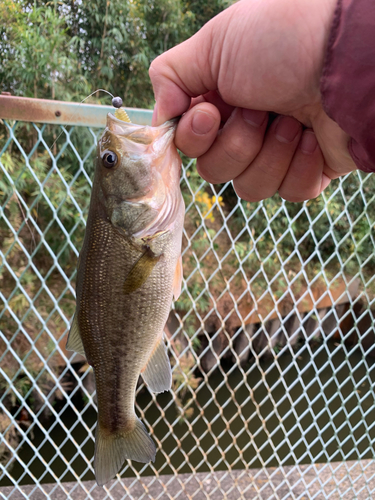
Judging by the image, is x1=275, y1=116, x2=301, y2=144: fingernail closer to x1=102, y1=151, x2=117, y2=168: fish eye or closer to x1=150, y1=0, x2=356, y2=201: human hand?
x1=150, y1=0, x2=356, y2=201: human hand

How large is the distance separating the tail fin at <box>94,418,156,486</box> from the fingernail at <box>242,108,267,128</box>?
976 millimetres

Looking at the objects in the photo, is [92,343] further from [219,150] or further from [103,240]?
[219,150]

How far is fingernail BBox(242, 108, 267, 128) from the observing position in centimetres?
115

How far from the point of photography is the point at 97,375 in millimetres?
1169

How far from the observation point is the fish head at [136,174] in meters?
1.07

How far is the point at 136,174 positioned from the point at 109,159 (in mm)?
83

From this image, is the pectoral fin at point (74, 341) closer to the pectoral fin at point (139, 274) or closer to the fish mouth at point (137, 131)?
the pectoral fin at point (139, 274)

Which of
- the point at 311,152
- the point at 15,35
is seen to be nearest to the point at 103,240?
the point at 311,152

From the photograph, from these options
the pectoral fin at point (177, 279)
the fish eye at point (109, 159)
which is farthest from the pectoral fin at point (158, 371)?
the fish eye at point (109, 159)

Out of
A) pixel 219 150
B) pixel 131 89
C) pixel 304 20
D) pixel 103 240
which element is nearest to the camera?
pixel 304 20

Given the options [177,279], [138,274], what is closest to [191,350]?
[177,279]

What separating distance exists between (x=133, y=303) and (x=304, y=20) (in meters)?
0.82

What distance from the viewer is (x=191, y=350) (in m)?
2.87

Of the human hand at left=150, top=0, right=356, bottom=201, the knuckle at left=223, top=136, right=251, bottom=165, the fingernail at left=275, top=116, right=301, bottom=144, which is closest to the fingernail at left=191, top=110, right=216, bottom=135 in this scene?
the human hand at left=150, top=0, right=356, bottom=201
